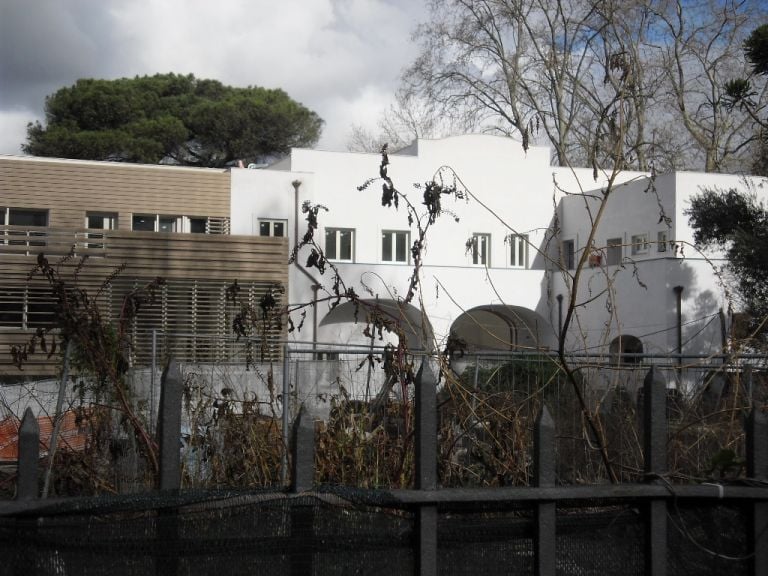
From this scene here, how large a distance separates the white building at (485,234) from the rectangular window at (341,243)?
34 mm

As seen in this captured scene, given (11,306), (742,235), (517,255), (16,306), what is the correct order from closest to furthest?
(742,235), (16,306), (11,306), (517,255)

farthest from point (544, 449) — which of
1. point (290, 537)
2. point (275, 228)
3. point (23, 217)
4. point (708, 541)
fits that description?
point (23, 217)

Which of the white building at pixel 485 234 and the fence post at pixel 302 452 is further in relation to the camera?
the white building at pixel 485 234

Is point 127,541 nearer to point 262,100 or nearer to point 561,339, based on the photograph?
point 561,339

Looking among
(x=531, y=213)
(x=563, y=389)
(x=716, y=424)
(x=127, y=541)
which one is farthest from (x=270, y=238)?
(x=127, y=541)

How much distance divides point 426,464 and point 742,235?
1918cm

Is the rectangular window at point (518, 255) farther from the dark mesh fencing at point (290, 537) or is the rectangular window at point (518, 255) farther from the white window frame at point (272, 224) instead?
the dark mesh fencing at point (290, 537)

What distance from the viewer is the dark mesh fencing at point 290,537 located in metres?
3.08

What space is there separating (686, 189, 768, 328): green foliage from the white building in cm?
282

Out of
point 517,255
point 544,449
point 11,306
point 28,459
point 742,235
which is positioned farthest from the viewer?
point 517,255

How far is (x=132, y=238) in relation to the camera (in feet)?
88.3

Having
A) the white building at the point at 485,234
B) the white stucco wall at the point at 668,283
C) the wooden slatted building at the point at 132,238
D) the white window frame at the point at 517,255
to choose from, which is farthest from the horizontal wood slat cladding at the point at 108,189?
the white stucco wall at the point at 668,283

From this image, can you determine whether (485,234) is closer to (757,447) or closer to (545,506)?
(757,447)

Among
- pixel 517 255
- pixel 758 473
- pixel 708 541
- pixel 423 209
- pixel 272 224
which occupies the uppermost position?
pixel 423 209
